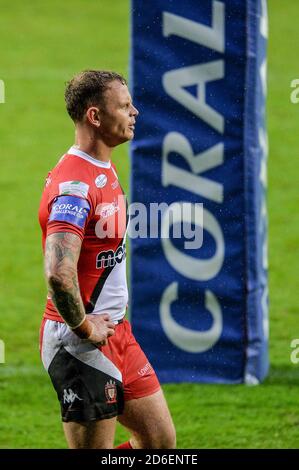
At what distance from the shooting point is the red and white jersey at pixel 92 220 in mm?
4641

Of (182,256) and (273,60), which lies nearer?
(182,256)

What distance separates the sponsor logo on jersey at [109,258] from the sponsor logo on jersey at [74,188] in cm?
30

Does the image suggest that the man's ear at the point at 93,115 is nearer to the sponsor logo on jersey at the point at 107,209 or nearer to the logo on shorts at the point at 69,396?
the sponsor logo on jersey at the point at 107,209

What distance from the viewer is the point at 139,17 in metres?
7.23

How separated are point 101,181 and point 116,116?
0.92 ft

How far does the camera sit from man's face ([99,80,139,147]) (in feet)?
16.0

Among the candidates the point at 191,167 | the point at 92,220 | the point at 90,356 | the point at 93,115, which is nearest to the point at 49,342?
the point at 90,356

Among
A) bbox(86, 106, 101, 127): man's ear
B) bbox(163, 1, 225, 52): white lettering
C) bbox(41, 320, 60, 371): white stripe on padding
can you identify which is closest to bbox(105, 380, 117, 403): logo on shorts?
bbox(41, 320, 60, 371): white stripe on padding

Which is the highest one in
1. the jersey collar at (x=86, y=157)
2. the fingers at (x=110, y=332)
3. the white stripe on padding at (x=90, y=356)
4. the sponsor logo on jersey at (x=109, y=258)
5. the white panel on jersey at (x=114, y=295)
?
the jersey collar at (x=86, y=157)

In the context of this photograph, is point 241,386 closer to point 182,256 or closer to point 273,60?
point 182,256

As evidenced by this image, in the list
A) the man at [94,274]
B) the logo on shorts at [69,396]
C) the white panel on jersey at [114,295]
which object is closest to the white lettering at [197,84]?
the man at [94,274]
